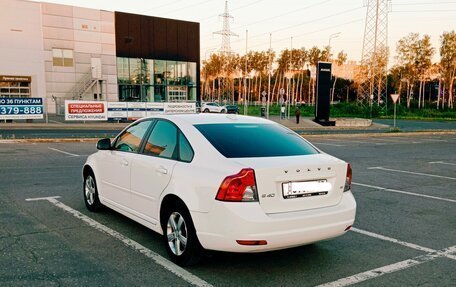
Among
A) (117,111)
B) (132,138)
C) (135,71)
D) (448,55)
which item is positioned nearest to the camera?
(132,138)

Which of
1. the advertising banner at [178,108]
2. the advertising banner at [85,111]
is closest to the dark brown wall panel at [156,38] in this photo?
the advertising banner at [178,108]

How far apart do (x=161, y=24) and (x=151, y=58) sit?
14.8 feet

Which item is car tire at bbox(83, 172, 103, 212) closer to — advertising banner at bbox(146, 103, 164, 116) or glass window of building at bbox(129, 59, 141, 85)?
advertising banner at bbox(146, 103, 164, 116)

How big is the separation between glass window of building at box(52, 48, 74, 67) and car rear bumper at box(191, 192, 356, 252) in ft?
155

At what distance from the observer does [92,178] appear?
6.41 metres

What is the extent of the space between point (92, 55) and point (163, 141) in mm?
47558

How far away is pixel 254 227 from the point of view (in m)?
3.75

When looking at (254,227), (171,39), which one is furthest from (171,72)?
(254,227)

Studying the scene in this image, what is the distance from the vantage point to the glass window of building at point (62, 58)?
46.3m

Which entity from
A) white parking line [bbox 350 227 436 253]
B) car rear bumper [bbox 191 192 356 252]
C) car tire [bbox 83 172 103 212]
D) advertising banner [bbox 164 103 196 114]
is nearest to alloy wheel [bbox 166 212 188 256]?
car rear bumper [bbox 191 192 356 252]

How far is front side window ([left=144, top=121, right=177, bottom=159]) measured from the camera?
184 inches

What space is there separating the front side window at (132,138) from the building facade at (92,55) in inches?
1402

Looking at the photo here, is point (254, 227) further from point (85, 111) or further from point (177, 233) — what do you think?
point (85, 111)

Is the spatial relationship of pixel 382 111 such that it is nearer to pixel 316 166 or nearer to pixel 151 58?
pixel 151 58
